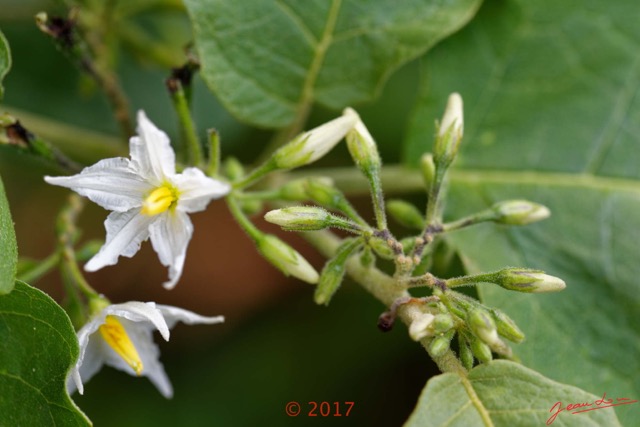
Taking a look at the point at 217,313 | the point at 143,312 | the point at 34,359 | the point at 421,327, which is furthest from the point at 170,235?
the point at 217,313

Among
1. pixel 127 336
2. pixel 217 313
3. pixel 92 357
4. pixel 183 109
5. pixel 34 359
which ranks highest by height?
pixel 183 109

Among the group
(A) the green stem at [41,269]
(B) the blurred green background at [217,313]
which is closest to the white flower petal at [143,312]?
(A) the green stem at [41,269]

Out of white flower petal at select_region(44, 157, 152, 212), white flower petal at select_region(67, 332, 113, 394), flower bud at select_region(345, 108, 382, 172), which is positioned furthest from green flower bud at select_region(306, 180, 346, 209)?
white flower petal at select_region(67, 332, 113, 394)

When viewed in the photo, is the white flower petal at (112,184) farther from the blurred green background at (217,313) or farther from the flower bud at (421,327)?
the blurred green background at (217,313)

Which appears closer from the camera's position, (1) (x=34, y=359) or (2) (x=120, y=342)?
(1) (x=34, y=359)

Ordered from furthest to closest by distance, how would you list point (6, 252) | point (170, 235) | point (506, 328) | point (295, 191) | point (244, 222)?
point (295, 191) < point (244, 222) < point (170, 235) < point (506, 328) < point (6, 252)

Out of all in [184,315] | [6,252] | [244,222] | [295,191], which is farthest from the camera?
[295,191]

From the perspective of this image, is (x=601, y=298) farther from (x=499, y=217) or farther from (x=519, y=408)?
(x=519, y=408)

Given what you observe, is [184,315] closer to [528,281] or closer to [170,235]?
[170,235]
